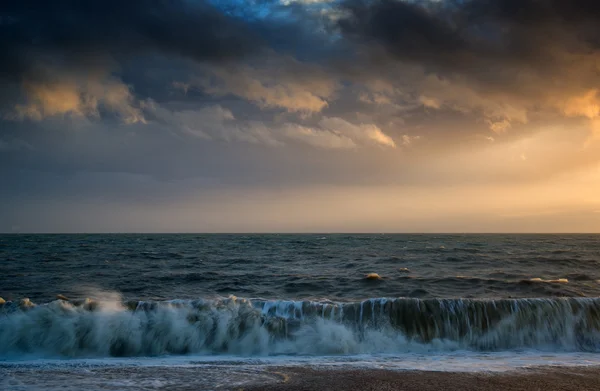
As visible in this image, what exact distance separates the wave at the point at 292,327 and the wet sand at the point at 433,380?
3.56 metres

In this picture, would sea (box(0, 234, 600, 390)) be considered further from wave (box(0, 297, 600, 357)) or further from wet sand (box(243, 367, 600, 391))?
wet sand (box(243, 367, 600, 391))

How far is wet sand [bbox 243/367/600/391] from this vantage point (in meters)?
6.47

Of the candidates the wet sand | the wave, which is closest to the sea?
the wave

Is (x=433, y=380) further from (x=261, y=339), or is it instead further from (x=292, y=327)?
(x=261, y=339)

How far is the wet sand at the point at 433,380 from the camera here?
6469 millimetres

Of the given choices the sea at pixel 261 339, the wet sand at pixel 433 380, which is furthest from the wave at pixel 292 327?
the wet sand at pixel 433 380

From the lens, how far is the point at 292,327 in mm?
11969

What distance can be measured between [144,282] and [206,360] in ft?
47.2

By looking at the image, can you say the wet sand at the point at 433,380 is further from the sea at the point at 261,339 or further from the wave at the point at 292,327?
the wave at the point at 292,327

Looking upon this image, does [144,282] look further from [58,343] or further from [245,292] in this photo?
[58,343]

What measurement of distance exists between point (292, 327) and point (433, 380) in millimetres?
5602

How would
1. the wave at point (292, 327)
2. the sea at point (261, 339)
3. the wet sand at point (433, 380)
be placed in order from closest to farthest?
the wet sand at point (433, 380) → the sea at point (261, 339) → the wave at point (292, 327)

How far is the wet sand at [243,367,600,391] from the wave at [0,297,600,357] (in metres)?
3.56

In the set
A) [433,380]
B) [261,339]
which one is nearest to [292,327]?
[261,339]
